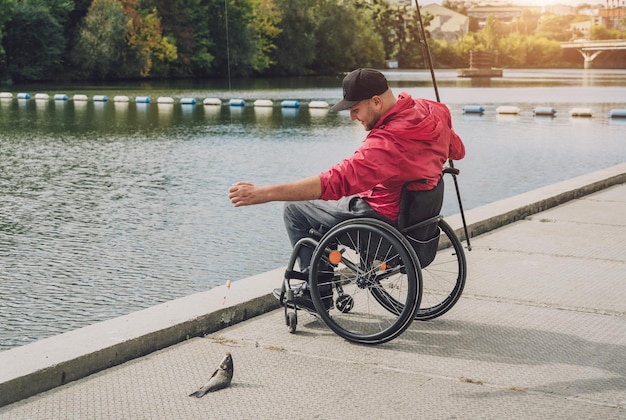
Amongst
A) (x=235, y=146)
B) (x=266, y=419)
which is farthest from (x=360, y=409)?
(x=235, y=146)

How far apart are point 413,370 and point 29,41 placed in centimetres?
6305

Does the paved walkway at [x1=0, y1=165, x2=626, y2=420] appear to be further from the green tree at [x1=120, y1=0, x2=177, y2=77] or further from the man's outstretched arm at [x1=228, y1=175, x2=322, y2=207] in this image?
the green tree at [x1=120, y1=0, x2=177, y2=77]

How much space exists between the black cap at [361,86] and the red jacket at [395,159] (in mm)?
125

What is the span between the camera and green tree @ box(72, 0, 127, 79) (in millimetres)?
64000

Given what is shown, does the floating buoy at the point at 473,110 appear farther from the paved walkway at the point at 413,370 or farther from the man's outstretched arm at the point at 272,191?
the man's outstretched arm at the point at 272,191

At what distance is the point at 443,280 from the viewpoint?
6.36 meters

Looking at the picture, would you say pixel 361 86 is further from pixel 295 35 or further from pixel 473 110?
pixel 295 35

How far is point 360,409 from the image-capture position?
4.05 m

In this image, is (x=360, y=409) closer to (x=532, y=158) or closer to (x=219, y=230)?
(x=219, y=230)

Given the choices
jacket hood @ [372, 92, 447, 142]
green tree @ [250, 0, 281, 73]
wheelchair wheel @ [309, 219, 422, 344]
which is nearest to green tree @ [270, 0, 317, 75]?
green tree @ [250, 0, 281, 73]

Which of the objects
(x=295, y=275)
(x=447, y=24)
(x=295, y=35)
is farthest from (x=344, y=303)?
(x=447, y=24)

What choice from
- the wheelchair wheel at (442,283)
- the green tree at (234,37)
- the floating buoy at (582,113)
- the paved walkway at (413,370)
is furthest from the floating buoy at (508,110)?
the green tree at (234,37)

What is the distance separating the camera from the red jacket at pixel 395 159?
4.77 meters

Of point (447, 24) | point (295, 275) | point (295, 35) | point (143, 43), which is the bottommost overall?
point (295, 275)
